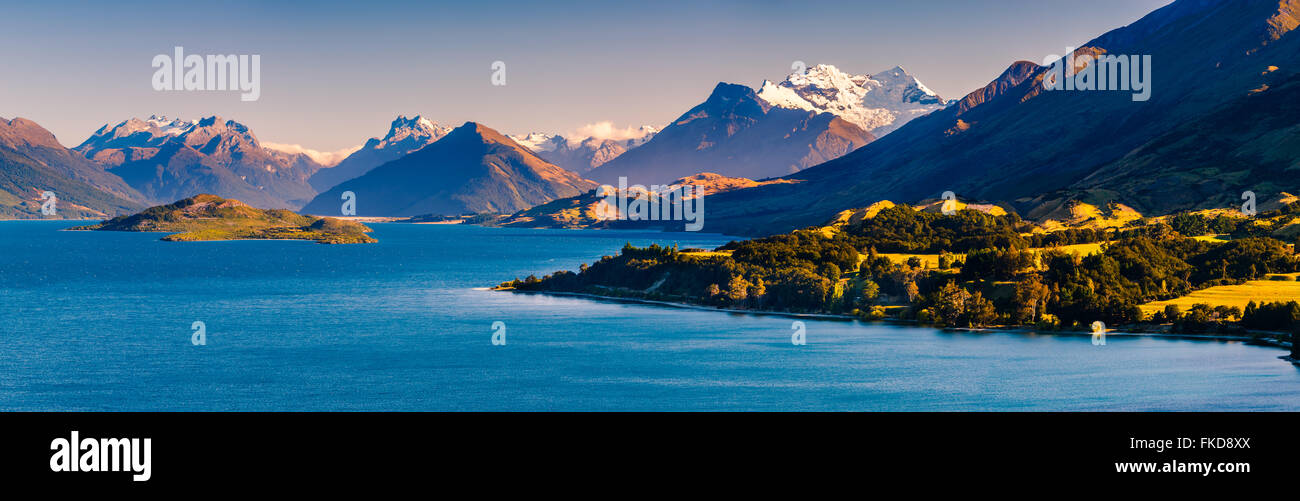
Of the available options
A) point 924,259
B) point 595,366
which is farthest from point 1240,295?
point 595,366

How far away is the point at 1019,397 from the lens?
98.8 meters

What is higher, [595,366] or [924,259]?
[924,259]

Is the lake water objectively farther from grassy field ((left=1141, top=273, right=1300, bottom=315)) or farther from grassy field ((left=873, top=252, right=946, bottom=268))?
grassy field ((left=873, top=252, right=946, bottom=268))

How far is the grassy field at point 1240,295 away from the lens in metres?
150

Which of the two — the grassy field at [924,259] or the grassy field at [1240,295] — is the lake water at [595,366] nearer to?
the grassy field at [1240,295]

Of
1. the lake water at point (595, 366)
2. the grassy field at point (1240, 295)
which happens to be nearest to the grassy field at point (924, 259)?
the lake water at point (595, 366)

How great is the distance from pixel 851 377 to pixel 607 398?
87.2 feet

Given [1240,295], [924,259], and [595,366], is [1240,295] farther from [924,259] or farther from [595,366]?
[595,366]

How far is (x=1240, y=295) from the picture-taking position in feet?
512

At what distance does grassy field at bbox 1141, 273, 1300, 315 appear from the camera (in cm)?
15025

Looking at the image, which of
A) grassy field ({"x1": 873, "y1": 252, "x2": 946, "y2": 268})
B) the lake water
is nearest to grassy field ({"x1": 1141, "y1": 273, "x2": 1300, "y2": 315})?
the lake water

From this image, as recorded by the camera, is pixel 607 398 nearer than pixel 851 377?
Yes
